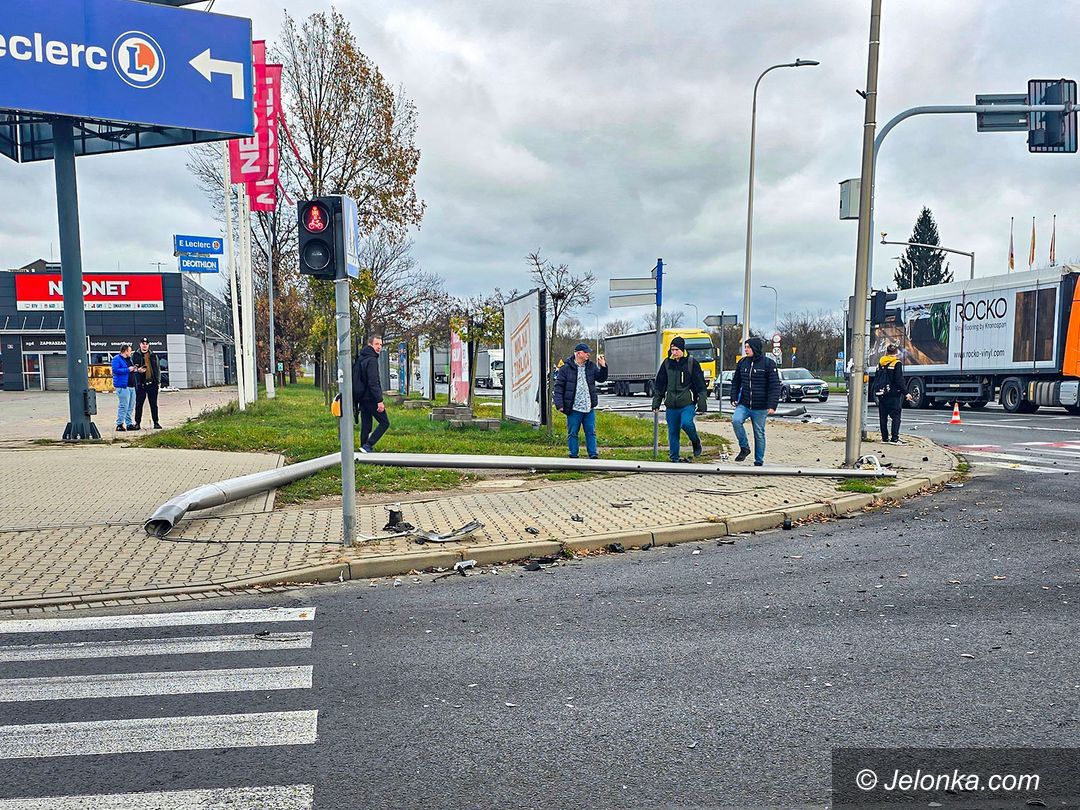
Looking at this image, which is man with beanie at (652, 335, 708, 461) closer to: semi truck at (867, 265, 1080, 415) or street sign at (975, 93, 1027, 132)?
street sign at (975, 93, 1027, 132)

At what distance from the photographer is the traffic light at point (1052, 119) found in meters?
13.3

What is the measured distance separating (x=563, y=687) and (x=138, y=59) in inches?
590

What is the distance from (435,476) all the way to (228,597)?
5.09 meters

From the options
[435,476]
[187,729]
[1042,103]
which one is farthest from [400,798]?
[1042,103]

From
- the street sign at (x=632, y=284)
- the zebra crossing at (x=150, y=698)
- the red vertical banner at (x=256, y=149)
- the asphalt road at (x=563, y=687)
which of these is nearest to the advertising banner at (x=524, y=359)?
the street sign at (x=632, y=284)

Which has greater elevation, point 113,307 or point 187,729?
point 113,307

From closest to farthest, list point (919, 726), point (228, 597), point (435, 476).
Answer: point (919, 726) → point (228, 597) → point (435, 476)

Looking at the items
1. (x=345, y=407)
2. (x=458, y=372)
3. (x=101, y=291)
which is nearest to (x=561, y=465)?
(x=345, y=407)

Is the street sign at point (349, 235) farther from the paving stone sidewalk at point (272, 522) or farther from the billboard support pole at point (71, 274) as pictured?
the billboard support pole at point (71, 274)

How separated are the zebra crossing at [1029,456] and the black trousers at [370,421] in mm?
9700

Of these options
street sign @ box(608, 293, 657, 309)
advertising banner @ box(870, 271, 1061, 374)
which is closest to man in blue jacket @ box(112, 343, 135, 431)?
street sign @ box(608, 293, 657, 309)

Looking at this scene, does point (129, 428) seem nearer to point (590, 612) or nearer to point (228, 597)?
point (228, 597)

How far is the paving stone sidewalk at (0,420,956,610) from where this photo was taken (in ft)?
21.1

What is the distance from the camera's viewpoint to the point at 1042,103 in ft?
43.9
